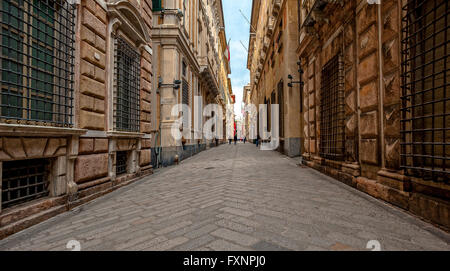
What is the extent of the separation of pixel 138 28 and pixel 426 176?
7.32m

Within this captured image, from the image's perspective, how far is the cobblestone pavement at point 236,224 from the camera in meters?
2.28

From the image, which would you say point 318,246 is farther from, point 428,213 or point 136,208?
point 136,208

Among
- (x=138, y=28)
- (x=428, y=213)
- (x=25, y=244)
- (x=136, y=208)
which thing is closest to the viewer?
(x=25, y=244)

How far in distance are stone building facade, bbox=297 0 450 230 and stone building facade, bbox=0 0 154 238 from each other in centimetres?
520

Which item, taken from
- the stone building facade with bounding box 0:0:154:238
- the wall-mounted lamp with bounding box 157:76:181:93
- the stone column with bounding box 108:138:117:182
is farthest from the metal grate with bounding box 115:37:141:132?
the wall-mounted lamp with bounding box 157:76:181:93

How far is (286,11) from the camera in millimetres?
12336

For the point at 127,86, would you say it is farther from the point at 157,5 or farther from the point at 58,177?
the point at 157,5

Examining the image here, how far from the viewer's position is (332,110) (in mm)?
6258

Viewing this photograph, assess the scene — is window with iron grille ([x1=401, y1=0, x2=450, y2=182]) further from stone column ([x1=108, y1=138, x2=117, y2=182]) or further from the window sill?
stone column ([x1=108, y1=138, x2=117, y2=182])

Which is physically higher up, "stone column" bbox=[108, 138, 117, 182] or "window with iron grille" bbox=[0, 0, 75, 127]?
"window with iron grille" bbox=[0, 0, 75, 127]

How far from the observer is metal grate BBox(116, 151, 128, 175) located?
232 inches

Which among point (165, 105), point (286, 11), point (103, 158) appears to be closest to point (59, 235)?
point (103, 158)

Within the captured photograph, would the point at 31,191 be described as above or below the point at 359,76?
below

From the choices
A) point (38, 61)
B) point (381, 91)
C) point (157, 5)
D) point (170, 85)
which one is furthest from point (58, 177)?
point (157, 5)
